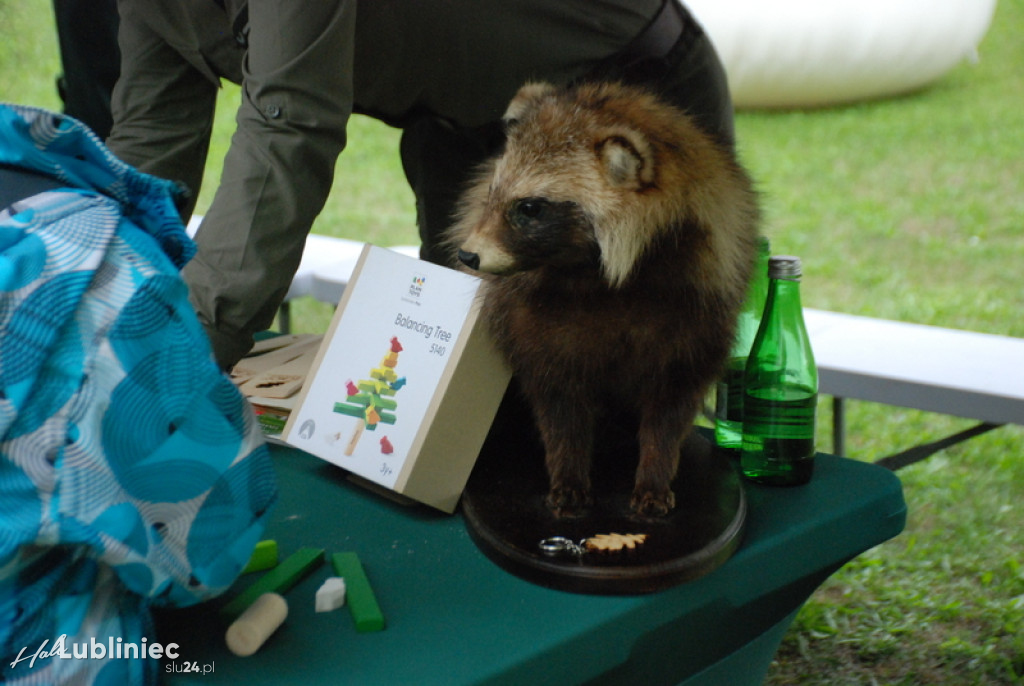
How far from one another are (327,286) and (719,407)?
4.58ft

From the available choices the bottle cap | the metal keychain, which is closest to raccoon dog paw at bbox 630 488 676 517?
the metal keychain

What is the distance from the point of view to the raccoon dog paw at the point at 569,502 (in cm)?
123

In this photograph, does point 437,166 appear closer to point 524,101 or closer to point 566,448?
point 524,101

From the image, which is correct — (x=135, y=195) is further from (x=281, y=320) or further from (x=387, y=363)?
(x=281, y=320)

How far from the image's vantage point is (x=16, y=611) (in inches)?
34.4

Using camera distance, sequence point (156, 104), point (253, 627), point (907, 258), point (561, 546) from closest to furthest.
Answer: point (253, 627)
point (561, 546)
point (156, 104)
point (907, 258)

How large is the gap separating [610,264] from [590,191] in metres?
0.09

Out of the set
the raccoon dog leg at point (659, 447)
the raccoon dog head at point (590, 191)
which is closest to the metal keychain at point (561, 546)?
the raccoon dog leg at point (659, 447)

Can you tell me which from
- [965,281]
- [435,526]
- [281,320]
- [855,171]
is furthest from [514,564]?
[855,171]

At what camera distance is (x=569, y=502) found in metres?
1.24

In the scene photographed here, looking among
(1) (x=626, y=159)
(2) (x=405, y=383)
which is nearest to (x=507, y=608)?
(2) (x=405, y=383)

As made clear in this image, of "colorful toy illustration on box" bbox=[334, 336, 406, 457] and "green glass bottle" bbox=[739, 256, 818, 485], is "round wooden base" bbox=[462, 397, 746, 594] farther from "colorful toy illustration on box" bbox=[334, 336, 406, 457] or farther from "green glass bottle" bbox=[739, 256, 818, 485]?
"colorful toy illustration on box" bbox=[334, 336, 406, 457]

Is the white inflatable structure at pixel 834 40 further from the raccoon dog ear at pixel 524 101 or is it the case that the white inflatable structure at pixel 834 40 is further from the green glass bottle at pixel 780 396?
the raccoon dog ear at pixel 524 101

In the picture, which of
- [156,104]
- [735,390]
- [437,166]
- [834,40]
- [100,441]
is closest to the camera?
[100,441]
